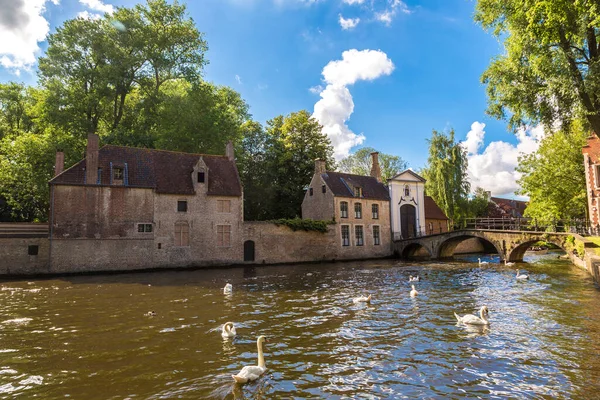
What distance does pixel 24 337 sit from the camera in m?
9.09

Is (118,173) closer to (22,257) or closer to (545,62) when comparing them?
(22,257)

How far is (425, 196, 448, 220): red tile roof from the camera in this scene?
44.9 m

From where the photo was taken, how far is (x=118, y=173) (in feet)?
92.6

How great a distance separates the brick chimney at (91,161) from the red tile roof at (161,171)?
358 mm

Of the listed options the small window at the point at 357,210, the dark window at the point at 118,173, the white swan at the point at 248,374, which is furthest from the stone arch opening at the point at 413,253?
the white swan at the point at 248,374

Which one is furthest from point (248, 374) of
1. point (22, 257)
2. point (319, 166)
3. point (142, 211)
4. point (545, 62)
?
point (319, 166)

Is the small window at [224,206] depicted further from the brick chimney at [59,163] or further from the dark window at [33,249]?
the dark window at [33,249]

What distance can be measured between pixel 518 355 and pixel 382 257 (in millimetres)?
32955

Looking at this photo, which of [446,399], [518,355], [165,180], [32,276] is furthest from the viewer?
[165,180]

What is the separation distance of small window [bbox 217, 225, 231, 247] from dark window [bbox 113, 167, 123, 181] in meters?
8.56

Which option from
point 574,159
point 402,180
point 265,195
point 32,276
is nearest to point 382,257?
point 402,180

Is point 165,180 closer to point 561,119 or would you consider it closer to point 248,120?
point 248,120

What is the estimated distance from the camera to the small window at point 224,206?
31.1 metres

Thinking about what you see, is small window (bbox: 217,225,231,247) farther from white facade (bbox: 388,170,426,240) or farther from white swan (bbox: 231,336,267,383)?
white swan (bbox: 231,336,267,383)
